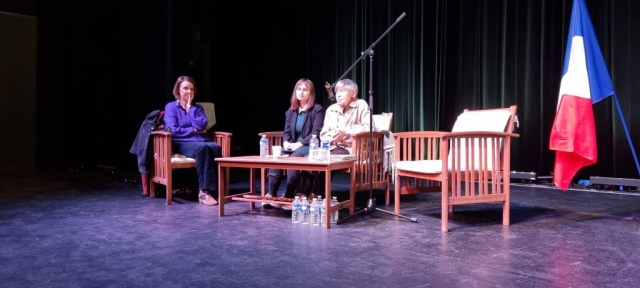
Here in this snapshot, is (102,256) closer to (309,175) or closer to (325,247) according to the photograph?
(325,247)

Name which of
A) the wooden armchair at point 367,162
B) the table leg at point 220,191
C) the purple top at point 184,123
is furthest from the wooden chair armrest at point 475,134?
the purple top at point 184,123

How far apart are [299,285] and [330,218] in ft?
3.93

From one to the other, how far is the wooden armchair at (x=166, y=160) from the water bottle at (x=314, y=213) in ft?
3.27

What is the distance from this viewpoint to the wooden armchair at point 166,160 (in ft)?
12.3

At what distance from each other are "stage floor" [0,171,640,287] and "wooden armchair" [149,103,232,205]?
0.79 ft

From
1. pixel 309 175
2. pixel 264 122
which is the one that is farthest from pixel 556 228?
pixel 264 122

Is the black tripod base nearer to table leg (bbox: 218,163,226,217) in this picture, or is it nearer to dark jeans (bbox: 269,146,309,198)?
dark jeans (bbox: 269,146,309,198)

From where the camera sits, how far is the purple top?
4.07 metres

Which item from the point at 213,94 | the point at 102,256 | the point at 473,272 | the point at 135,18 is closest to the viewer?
the point at 473,272

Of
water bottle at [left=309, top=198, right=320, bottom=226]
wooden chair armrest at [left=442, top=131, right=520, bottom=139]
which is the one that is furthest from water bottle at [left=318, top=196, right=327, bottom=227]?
wooden chair armrest at [left=442, top=131, right=520, bottom=139]

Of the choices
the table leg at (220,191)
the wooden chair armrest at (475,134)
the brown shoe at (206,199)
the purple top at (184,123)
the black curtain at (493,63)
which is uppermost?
the black curtain at (493,63)

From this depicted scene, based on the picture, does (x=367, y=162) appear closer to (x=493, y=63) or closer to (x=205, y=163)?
(x=205, y=163)

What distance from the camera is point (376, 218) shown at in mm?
3137

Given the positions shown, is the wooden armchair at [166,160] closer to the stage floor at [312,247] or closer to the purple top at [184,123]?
the purple top at [184,123]
